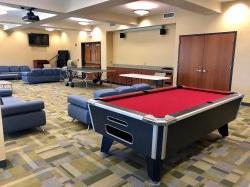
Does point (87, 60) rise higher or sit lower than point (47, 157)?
higher

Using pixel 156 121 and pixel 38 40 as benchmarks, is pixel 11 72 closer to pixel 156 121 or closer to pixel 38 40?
pixel 38 40

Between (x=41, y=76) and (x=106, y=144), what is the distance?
796cm

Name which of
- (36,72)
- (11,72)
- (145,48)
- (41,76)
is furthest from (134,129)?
(11,72)

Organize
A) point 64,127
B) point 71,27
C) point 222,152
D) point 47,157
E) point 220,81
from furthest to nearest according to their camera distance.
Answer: point 71,27
point 220,81
point 64,127
point 222,152
point 47,157

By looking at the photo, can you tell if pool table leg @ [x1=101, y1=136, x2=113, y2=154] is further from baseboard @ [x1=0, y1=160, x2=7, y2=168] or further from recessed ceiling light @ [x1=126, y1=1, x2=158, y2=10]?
recessed ceiling light @ [x1=126, y1=1, x2=158, y2=10]

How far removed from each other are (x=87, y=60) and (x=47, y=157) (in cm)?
965

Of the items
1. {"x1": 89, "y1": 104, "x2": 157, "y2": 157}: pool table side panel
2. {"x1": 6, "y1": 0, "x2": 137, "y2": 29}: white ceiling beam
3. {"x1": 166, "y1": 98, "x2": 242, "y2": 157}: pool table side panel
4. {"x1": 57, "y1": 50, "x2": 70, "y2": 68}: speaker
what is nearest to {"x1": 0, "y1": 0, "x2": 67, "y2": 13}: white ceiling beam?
{"x1": 6, "y1": 0, "x2": 137, "y2": 29}: white ceiling beam

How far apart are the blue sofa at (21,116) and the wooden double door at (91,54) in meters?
7.71

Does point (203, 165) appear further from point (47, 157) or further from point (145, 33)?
point (145, 33)

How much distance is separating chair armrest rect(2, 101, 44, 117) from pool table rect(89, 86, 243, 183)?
1.48 m

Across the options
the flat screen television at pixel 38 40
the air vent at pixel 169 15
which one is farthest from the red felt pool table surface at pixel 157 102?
the flat screen television at pixel 38 40

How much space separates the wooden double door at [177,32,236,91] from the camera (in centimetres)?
607

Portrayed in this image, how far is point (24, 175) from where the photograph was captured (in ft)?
7.86

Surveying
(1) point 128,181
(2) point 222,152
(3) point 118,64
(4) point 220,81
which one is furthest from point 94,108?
(3) point 118,64
